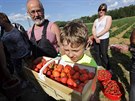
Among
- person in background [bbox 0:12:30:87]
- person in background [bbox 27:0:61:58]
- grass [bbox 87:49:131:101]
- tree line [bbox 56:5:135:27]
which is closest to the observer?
person in background [bbox 27:0:61:58]

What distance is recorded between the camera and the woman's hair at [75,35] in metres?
2.29

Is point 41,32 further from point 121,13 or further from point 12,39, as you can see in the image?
point 121,13

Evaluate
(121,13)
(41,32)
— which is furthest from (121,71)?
(121,13)

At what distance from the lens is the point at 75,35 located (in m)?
2.29

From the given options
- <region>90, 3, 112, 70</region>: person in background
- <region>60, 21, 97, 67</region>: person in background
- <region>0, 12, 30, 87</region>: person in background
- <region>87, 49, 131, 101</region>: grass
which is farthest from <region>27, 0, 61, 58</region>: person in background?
<region>90, 3, 112, 70</region>: person in background

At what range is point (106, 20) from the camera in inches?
229

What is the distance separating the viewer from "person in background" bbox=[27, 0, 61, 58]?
3.13 metres

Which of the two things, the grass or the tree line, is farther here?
the tree line

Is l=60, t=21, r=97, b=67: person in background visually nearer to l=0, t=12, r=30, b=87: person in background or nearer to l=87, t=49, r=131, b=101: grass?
l=87, t=49, r=131, b=101: grass

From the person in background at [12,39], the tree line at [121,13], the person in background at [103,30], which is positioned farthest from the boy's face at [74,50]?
the tree line at [121,13]

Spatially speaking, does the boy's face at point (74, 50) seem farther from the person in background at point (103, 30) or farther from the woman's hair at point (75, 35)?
the person in background at point (103, 30)

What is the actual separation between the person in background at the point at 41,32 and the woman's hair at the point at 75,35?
790mm

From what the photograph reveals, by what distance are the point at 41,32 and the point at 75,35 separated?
99 cm

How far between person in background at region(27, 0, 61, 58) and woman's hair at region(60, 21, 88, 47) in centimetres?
79
